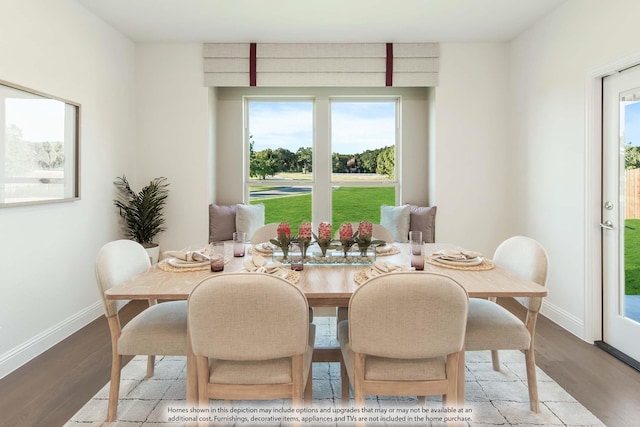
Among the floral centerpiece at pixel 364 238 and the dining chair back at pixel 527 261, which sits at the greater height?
the floral centerpiece at pixel 364 238

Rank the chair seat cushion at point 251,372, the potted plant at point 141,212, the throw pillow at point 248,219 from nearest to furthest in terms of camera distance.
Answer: the chair seat cushion at point 251,372, the potted plant at point 141,212, the throw pillow at point 248,219

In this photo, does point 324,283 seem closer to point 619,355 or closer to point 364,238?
point 364,238

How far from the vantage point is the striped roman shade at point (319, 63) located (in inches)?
158

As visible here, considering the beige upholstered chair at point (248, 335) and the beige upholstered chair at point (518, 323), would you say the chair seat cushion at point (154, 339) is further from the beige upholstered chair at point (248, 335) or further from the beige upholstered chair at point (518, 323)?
the beige upholstered chair at point (518, 323)

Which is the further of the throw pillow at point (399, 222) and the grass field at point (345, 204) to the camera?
the grass field at point (345, 204)

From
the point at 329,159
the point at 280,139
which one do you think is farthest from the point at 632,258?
the point at 280,139

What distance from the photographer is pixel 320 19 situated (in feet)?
11.4

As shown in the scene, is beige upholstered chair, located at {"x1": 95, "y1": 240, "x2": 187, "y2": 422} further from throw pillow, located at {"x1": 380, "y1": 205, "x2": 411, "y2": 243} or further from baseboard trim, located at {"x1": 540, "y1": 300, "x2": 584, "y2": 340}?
baseboard trim, located at {"x1": 540, "y1": 300, "x2": 584, "y2": 340}

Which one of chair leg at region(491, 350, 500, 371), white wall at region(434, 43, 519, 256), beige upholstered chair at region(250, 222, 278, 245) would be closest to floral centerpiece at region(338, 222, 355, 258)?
beige upholstered chair at region(250, 222, 278, 245)

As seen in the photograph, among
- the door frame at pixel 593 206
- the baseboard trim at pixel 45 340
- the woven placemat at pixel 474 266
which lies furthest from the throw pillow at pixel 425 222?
the baseboard trim at pixel 45 340

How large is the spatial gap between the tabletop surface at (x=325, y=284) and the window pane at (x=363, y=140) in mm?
2613

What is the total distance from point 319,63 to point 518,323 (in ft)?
10.2

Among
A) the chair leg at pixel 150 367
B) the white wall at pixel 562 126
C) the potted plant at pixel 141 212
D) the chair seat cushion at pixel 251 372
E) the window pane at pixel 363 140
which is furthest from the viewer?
the window pane at pixel 363 140

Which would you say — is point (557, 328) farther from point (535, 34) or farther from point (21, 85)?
point (21, 85)
